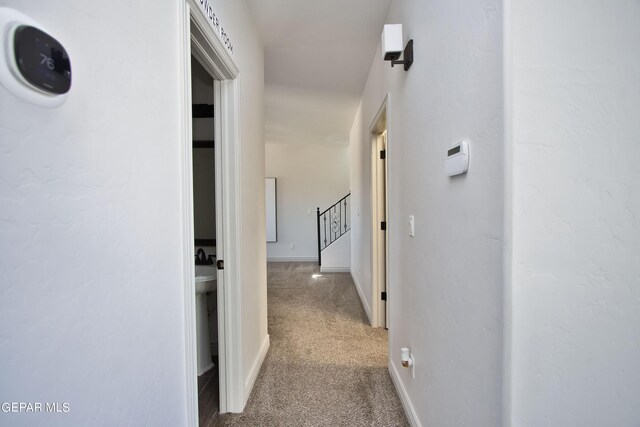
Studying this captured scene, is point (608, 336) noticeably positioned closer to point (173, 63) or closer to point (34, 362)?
point (34, 362)

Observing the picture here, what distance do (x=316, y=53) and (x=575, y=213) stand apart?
2532 mm

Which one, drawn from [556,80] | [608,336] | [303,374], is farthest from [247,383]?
[556,80]

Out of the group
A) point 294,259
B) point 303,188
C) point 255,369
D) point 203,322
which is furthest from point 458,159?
point 294,259

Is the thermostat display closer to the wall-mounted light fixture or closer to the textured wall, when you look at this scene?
the textured wall

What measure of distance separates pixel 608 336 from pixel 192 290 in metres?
1.33

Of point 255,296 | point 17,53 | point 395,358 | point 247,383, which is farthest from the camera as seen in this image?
point 255,296

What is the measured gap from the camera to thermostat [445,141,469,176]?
100 centimetres

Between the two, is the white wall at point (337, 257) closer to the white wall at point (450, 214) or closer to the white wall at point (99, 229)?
the white wall at point (450, 214)

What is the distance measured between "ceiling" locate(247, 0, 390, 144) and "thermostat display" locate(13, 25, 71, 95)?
6.04 ft

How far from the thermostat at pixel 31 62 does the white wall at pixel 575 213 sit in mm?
1028

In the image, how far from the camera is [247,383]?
1.94 m

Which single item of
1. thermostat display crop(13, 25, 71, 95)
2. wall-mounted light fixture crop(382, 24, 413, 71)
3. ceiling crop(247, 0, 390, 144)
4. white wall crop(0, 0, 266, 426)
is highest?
ceiling crop(247, 0, 390, 144)

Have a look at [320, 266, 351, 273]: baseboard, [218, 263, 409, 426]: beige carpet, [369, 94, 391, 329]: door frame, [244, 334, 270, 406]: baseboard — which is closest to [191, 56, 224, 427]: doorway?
[244, 334, 270, 406]: baseboard

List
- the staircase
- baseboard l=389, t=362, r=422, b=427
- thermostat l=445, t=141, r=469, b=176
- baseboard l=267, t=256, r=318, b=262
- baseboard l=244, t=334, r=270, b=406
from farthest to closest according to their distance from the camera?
baseboard l=267, t=256, r=318, b=262, the staircase, baseboard l=244, t=334, r=270, b=406, baseboard l=389, t=362, r=422, b=427, thermostat l=445, t=141, r=469, b=176
